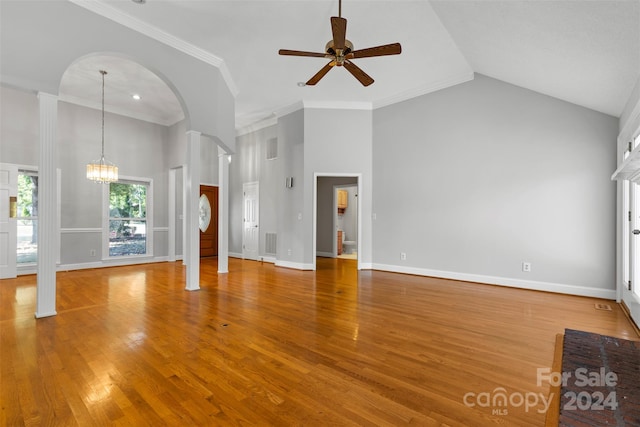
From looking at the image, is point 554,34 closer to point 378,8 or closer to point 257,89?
point 378,8

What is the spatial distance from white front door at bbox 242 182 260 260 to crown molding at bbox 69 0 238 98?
3.42m

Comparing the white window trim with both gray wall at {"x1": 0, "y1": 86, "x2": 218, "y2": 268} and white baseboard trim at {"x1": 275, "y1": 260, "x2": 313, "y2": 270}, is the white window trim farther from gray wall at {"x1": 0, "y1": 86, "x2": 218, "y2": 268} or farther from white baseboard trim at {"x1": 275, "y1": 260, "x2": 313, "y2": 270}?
white baseboard trim at {"x1": 275, "y1": 260, "x2": 313, "y2": 270}

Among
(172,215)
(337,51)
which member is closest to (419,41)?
(337,51)

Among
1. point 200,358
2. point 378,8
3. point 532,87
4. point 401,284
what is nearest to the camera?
point 200,358

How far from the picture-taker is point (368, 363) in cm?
224

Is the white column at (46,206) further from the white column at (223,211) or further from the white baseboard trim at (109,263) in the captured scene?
the white baseboard trim at (109,263)

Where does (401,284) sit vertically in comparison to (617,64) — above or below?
below

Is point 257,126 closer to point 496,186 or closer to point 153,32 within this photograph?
point 153,32

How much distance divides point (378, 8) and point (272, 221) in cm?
526

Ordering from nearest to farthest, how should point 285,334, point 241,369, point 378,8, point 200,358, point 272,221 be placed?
point 241,369 < point 200,358 < point 285,334 < point 378,8 < point 272,221

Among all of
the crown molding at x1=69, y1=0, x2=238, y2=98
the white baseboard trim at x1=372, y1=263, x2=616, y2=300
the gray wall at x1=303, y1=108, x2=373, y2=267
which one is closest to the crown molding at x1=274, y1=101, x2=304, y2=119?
the gray wall at x1=303, y1=108, x2=373, y2=267

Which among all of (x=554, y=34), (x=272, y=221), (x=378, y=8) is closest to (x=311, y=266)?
(x=272, y=221)

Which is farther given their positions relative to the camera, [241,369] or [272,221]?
[272,221]

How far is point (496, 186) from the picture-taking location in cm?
493
